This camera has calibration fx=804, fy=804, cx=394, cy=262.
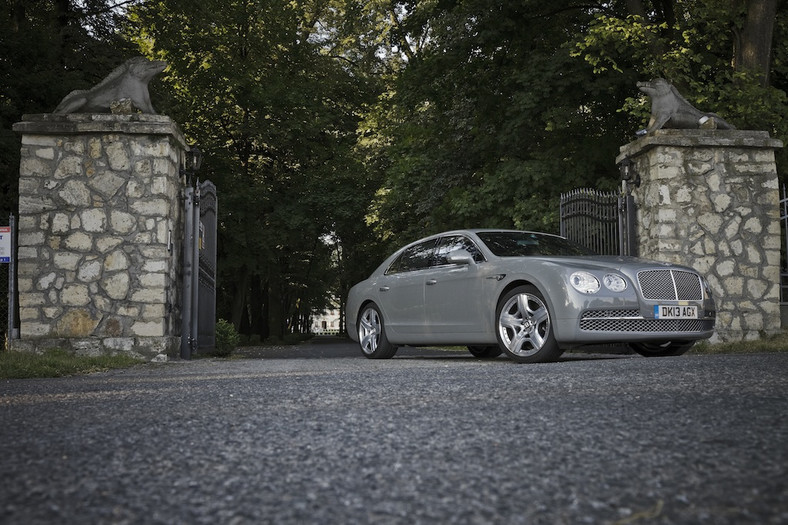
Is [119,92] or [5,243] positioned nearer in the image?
[5,243]

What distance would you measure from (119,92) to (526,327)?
6.45 meters

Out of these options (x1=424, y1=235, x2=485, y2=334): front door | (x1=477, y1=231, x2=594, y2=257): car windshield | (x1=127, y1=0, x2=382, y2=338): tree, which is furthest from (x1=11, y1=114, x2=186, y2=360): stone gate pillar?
(x1=127, y1=0, x2=382, y2=338): tree

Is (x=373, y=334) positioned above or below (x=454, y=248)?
below

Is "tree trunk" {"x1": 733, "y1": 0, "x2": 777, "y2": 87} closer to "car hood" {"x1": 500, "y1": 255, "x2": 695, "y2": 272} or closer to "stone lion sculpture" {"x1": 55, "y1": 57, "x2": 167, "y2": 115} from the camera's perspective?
"car hood" {"x1": 500, "y1": 255, "x2": 695, "y2": 272}

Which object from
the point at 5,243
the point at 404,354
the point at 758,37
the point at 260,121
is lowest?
the point at 404,354

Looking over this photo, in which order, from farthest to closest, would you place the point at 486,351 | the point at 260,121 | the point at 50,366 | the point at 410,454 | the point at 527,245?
the point at 260,121 → the point at 486,351 → the point at 527,245 → the point at 50,366 → the point at 410,454

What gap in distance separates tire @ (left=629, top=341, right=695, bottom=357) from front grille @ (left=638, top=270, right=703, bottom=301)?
0.72 metres

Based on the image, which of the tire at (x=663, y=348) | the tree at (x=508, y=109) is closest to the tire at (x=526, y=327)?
the tire at (x=663, y=348)

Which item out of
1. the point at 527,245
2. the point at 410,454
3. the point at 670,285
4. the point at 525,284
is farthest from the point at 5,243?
the point at 410,454

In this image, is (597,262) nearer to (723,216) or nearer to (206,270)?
(723,216)

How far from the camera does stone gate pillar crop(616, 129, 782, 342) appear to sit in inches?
429

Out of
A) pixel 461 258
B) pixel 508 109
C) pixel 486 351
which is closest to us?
pixel 461 258

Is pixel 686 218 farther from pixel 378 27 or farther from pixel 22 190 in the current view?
pixel 378 27

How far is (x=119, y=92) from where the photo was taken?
35.4ft
